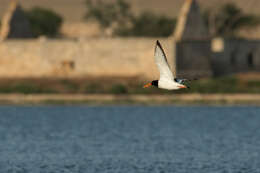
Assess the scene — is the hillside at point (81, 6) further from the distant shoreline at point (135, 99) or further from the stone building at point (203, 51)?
the distant shoreline at point (135, 99)

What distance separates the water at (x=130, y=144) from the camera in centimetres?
3725

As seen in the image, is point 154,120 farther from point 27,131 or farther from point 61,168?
point 61,168

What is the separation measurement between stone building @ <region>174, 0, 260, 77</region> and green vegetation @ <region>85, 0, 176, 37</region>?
20.8 metres

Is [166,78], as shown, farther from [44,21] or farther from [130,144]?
[44,21]

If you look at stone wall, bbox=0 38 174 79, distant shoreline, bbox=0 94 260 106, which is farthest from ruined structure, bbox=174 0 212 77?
distant shoreline, bbox=0 94 260 106

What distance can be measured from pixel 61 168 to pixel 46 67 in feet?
150

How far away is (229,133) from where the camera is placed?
57906 mm

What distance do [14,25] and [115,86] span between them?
616 inches

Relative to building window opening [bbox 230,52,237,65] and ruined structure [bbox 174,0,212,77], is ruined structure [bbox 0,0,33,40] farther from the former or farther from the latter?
building window opening [bbox 230,52,237,65]

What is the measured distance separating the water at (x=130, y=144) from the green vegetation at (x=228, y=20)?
27.6 m

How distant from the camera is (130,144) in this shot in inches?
1916

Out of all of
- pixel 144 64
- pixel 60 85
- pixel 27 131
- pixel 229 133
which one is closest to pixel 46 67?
pixel 60 85

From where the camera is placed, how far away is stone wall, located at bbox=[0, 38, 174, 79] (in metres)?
78.6

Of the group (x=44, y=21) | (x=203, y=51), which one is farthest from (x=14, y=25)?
(x=44, y=21)
